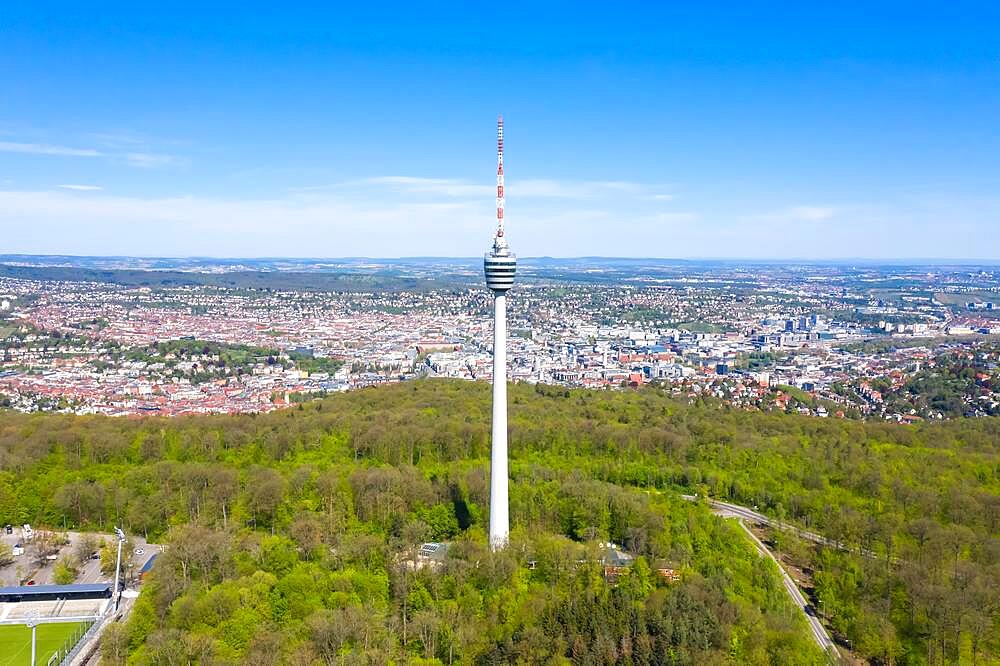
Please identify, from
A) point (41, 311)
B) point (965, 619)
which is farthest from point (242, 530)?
→ point (41, 311)

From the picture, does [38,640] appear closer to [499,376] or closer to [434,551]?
[434,551]

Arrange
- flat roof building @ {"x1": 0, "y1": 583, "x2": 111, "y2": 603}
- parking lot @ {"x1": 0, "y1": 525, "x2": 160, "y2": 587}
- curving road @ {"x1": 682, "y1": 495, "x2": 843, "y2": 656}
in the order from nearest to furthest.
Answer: curving road @ {"x1": 682, "y1": 495, "x2": 843, "y2": 656}, flat roof building @ {"x1": 0, "y1": 583, "x2": 111, "y2": 603}, parking lot @ {"x1": 0, "y1": 525, "x2": 160, "y2": 587}

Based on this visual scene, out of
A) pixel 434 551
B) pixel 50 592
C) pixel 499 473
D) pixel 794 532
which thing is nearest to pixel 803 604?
pixel 794 532

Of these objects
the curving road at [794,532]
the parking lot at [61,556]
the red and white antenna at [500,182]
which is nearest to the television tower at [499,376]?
the red and white antenna at [500,182]

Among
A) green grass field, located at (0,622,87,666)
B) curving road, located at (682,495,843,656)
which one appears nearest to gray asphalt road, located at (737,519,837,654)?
curving road, located at (682,495,843,656)

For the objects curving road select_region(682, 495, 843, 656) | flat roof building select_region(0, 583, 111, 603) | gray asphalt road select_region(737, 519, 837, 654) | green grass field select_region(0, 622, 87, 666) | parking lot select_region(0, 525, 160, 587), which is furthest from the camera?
parking lot select_region(0, 525, 160, 587)

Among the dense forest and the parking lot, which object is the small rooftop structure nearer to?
the dense forest
